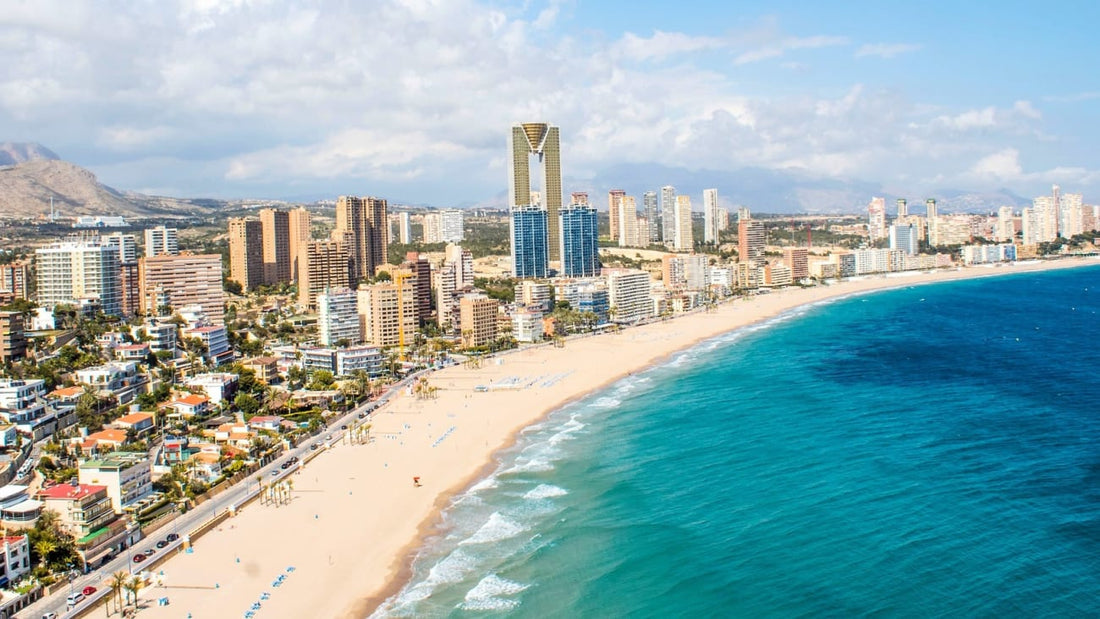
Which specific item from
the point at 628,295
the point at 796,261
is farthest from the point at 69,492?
the point at 796,261

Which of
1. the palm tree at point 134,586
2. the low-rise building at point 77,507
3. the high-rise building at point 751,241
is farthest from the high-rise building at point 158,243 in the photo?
the palm tree at point 134,586

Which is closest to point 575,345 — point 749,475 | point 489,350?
point 489,350

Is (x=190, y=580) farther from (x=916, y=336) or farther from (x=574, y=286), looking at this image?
(x=574, y=286)

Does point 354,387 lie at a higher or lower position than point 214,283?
lower

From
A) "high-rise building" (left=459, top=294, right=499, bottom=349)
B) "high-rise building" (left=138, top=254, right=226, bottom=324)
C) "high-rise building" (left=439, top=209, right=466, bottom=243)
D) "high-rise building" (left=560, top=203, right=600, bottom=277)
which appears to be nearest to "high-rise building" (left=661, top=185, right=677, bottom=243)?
"high-rise building" (left=439, top=209, right=466, bottom=243)

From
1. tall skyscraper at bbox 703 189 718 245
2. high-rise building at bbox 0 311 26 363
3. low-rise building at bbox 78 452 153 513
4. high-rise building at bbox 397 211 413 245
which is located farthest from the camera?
tall skyscraper at bbox 703 189 718 245

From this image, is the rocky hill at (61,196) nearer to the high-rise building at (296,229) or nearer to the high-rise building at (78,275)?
the high-rise building at (296,229)

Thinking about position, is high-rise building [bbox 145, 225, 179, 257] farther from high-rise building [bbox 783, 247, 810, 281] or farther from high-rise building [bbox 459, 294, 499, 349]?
high-rise building [bbox 783, 247, 810, 281]
